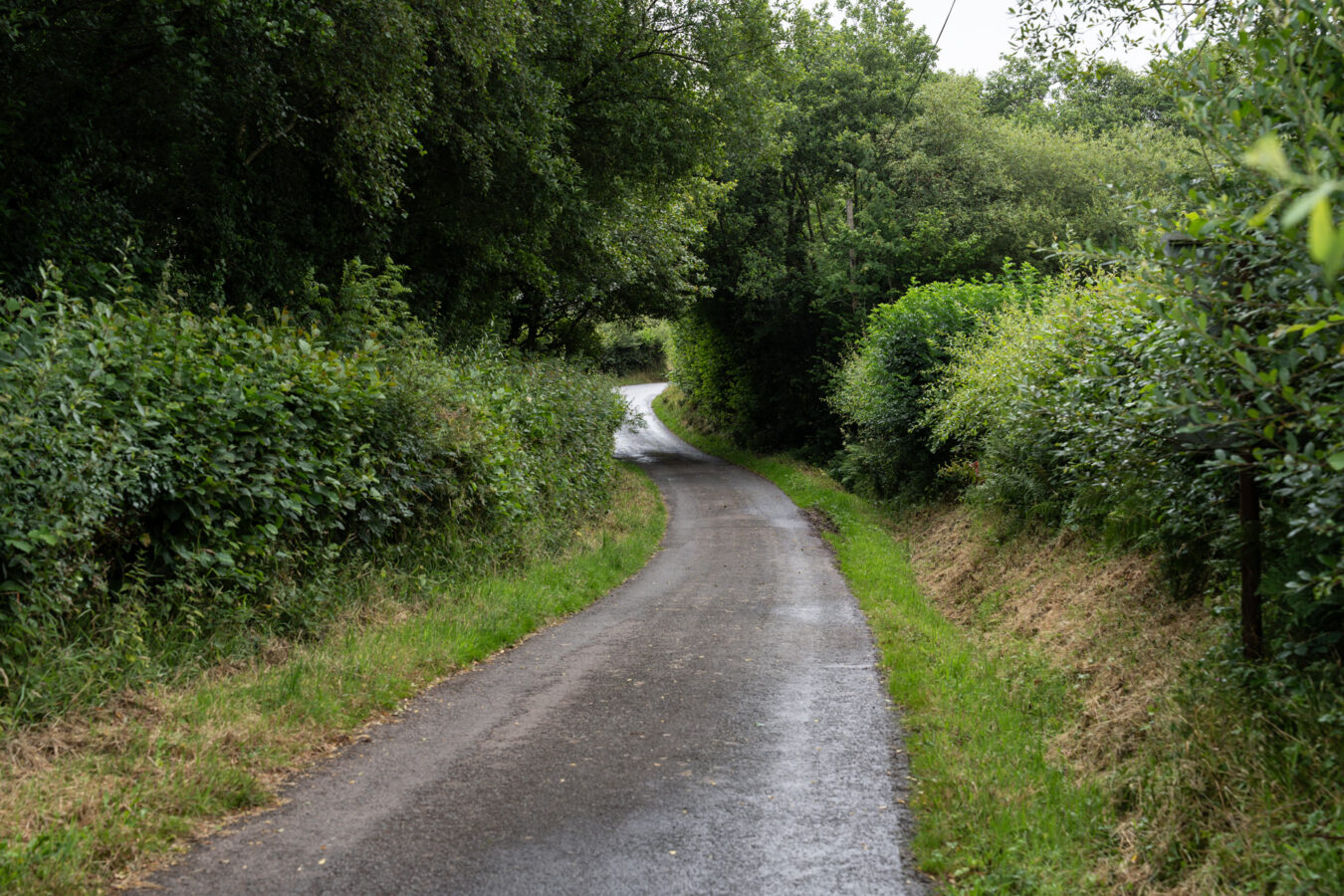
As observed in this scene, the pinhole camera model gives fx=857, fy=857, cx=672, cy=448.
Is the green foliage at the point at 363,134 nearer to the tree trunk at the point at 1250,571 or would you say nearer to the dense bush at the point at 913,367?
the dense bush at the point at 913,367

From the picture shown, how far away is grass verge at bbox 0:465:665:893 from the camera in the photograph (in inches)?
159

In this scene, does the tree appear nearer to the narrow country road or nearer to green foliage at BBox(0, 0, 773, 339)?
the narrow country road

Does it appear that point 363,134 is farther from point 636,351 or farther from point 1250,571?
point 636,351

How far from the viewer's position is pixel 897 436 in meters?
19.0

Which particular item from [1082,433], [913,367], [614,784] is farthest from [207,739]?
[913,367]

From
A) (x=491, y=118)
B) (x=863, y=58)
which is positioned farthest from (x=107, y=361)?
(x=863, y=58)

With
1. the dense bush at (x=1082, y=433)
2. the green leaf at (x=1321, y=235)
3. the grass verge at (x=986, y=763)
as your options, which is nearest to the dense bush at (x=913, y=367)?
the dense bush at (x=1082, y=433)

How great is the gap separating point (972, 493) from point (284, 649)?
32.5 feet

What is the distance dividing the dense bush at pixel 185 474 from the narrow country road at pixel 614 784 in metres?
1.66

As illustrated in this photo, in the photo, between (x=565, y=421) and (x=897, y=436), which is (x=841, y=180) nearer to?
(x=897, y=436)

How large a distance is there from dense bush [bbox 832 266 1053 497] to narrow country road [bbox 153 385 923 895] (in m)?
9.50

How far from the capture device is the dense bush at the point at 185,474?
501 centimetres

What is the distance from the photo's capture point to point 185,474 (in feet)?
20.5

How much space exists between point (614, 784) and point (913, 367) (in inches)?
596
